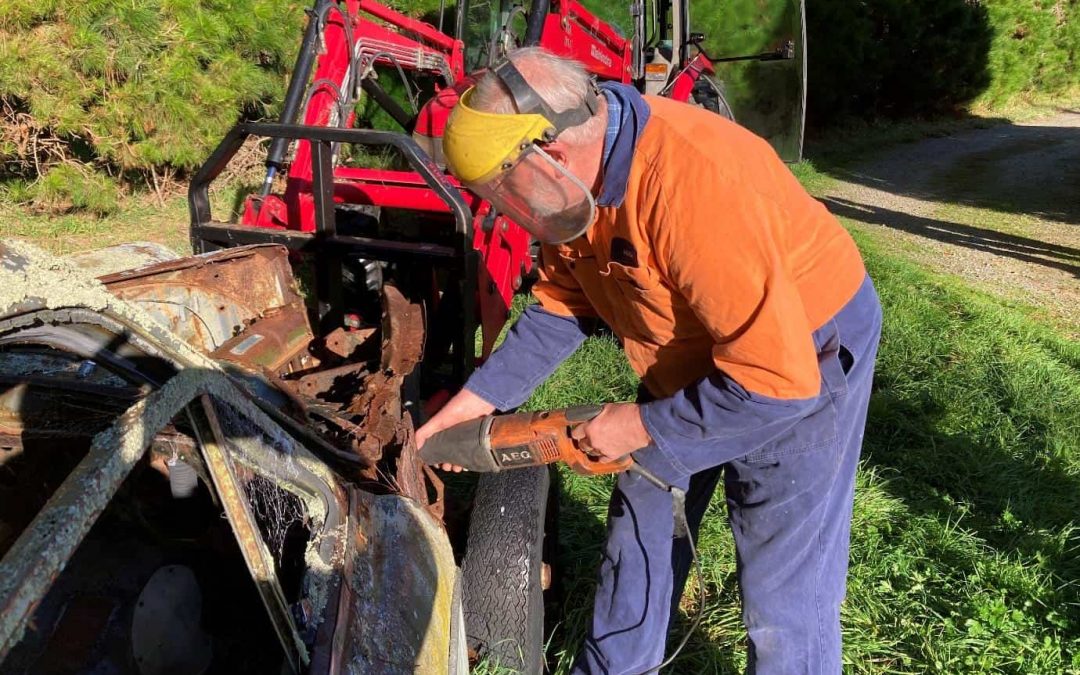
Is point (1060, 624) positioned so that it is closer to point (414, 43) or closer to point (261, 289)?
point (261, 289)

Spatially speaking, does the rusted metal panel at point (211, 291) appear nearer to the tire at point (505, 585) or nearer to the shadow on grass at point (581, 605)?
the tire at point (505, 585)

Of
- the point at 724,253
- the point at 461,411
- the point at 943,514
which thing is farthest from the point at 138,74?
the point at 943,514

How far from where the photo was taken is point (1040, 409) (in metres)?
4.01

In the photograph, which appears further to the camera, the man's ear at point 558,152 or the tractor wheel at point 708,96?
the tractor wheel at point 708,96

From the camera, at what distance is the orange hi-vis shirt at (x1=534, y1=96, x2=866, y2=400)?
4.78 ft

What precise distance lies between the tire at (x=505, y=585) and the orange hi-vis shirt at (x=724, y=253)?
0.70m

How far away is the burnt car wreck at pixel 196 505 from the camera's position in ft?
3.86

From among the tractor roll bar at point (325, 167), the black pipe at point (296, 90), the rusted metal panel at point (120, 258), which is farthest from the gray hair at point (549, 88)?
→ the black pipe at point (296, 90)

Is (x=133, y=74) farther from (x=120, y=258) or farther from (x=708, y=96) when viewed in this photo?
(x=708, y=96)

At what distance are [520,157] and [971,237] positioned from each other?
8904 millimetres

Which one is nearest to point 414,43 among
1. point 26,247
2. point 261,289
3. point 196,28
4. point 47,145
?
point 196,28

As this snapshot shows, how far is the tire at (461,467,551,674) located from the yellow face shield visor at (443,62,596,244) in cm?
90

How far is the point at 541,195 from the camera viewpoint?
5.29ft

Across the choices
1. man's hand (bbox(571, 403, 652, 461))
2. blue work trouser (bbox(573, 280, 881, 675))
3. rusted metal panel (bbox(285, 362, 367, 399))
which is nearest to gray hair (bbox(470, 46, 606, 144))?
man's hand (bbox(571, 403, 652, 461))
